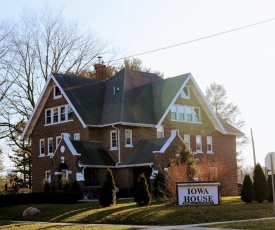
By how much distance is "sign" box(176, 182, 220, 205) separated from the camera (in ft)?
93.1

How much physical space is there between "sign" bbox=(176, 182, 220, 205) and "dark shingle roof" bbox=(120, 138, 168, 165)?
1084 cm

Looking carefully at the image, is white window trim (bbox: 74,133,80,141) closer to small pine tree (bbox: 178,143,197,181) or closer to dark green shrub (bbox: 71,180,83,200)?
dark green shrub (bbox: 71,180,83,200)

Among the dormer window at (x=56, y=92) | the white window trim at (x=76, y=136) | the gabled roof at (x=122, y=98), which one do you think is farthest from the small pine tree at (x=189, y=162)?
the dormer window at (x=56, y=92)

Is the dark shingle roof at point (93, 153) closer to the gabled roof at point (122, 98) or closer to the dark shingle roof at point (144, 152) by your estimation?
the dark shingle roof at point (144, 152)

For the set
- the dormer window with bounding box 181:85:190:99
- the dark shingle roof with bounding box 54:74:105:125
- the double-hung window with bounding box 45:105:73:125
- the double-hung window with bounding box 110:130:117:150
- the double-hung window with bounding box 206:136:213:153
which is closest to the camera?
the double-hung window with bounding box 110:130:117:150

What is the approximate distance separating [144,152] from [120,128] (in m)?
3.05

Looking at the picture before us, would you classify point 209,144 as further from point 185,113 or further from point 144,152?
point 144,152

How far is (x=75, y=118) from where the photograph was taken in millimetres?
44281

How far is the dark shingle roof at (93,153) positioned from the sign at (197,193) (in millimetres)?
13121

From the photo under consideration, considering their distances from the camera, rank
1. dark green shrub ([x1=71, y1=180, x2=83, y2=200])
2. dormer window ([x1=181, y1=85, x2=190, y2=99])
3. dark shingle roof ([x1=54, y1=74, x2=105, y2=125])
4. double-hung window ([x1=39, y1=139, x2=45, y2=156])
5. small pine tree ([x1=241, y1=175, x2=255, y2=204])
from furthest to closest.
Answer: double-hung window ([x1=39, y1=139, x2=45, y2=156]) → dormer window ([x1=181, y1=85, x2=190, y2=99]) → dark shingle roof ([x1=54, y1=74, x2=105, y2=125]) → dark green shrub ([x1=71, y1=180, x2=83, y2=200]) → small pine tree ([x1=241, y1=175, x2=255, y2=204])

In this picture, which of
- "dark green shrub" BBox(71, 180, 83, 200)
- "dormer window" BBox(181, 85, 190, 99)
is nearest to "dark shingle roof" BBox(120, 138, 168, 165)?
"dark green shrub" BBox(71, 180, 83, 200)

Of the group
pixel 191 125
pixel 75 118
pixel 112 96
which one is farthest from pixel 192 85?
pixel 75 118

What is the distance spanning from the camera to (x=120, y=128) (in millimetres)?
42531

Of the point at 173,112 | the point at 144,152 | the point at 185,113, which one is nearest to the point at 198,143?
the point at 185,113
